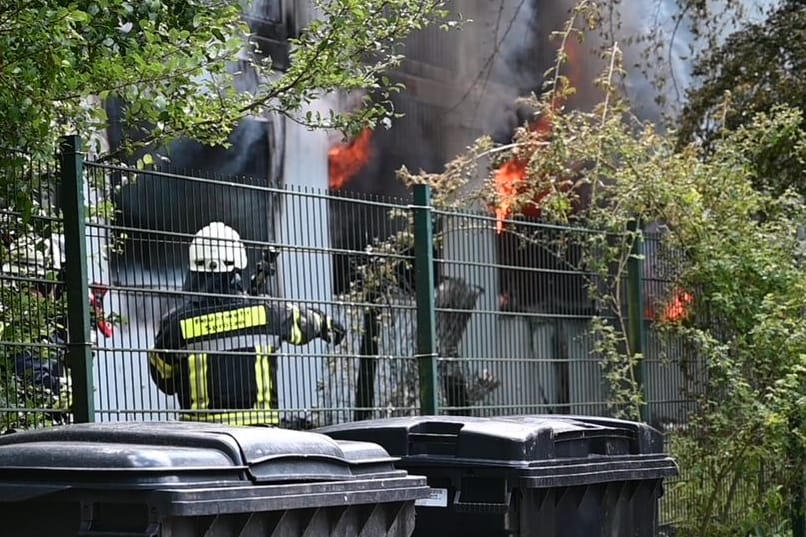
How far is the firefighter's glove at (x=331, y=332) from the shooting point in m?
8.35

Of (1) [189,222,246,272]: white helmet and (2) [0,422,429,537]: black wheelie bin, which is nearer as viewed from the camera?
(2) [0,422,429,537]: black wheelie bin

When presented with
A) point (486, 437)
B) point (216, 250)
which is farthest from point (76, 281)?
point (486, 437)

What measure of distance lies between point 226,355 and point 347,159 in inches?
274

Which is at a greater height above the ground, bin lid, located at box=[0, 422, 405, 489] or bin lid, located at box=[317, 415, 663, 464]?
bin lid, located at box=[0, 422, 405, 489]

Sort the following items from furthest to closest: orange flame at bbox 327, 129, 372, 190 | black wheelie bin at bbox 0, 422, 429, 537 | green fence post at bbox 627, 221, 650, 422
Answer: orange flame at bbox 327, 129, 372, 190
green fence post at bbox 627, 221, 650, 422
black wheelie bin at bbox 0, 422, 429, 537

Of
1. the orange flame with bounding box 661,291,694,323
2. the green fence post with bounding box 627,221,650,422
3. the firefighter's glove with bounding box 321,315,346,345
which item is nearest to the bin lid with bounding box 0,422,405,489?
the firefighter's glove with bounding box 321,315,346,345

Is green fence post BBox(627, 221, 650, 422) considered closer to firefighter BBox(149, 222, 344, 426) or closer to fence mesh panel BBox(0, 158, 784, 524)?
fence mesh panel BBox(0, 158, 784, 524)

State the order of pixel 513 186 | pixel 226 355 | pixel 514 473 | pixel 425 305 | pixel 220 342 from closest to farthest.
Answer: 1. pixel 514 473
2. pixel 226 355
3. pixel 220 342
4. pixel 425 305
5. pixel 513 186

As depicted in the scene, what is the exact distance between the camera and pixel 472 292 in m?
9.43

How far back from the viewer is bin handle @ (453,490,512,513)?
652 centimetres

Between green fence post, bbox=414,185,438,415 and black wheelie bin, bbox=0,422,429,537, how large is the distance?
11.6ft

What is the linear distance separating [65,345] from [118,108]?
5.05 metres

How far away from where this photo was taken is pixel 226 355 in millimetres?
7598

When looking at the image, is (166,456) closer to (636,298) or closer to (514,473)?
(514,473)
